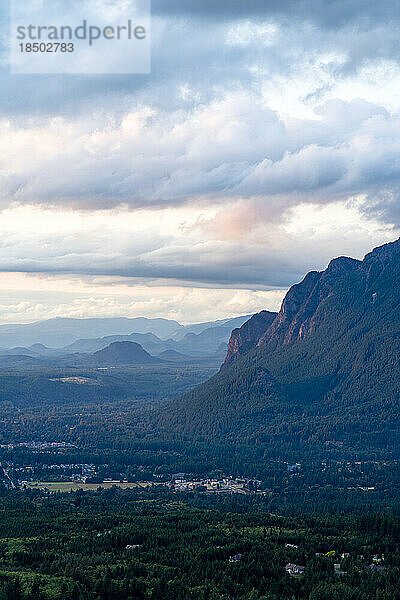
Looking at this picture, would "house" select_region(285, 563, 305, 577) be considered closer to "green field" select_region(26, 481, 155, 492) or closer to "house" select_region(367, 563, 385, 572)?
"house" select_region(367, 563, 385, 572)

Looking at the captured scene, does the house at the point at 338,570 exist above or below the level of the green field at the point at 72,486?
above

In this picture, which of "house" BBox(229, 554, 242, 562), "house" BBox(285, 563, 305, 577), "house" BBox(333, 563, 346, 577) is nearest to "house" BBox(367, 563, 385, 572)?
"house" BBox(333, 563, 346, 577)

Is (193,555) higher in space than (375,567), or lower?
higher

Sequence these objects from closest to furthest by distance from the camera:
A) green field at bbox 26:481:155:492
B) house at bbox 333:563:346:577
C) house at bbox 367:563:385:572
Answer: house at bbox 333:563:346:577 < house at bbox 367:563:385:572 < green field at bbox 26:481:155:492

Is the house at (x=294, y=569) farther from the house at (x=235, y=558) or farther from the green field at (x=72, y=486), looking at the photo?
the green field at (x=72, y=486)

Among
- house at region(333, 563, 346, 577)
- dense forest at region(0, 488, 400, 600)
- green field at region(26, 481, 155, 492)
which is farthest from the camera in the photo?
green field at region(26, 481, 155, 492)

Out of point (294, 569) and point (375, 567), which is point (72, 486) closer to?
point (294, 569)

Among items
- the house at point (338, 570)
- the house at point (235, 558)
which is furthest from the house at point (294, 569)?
the house at point (235, 558)

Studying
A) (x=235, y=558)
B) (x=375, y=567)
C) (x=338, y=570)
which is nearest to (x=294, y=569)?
(x=338, y=570)
